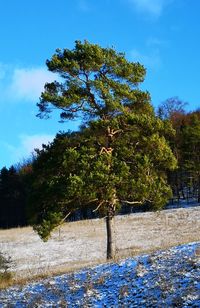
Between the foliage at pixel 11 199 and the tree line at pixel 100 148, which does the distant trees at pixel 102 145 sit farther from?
the foliage at pixel 11 199

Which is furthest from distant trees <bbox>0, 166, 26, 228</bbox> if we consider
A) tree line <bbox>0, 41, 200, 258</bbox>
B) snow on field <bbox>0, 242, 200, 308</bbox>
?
snow on field <bbox>0, 242, 200, 308</bbox>

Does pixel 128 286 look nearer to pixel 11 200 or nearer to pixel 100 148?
pixel 100 148

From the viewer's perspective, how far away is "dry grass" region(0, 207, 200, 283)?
34.8 m

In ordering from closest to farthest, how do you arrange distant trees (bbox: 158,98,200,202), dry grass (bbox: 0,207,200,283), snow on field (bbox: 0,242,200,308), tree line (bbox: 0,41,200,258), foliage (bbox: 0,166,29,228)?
snow on field (bbox: 0,242,200,308), tree line (bbox: 0,41,200,258), dry grass (bbox: 0,207,200,283), distant trees (bbox: 158,98,200,202), foliage (bbox: 0,166,29,228)

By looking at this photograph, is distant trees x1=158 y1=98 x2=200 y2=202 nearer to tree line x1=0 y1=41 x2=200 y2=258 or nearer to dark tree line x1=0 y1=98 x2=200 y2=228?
dark tree line x1=0 y1=98 x2=200 y2=228

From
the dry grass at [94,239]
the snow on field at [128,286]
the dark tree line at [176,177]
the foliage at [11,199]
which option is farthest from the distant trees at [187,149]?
the snow on field at [128,286]

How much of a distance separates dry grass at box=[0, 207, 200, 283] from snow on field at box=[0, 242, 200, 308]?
16.5 meters

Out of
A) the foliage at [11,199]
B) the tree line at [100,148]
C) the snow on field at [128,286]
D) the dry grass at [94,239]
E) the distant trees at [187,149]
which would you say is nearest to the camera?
the snow on field at [128,286]

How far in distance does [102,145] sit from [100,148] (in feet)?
0.85

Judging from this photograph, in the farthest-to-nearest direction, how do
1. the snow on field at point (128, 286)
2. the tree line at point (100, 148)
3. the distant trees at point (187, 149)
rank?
the distant trees at point (187, 149) < the tree line at point (100, 148) < the snow on field at point (128, 286)

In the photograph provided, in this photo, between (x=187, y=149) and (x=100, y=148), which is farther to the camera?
(x=187, y=149)

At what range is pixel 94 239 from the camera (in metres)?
42.3

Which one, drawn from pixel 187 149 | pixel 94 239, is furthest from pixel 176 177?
pixel 94 239

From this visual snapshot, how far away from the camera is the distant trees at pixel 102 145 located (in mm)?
23109
